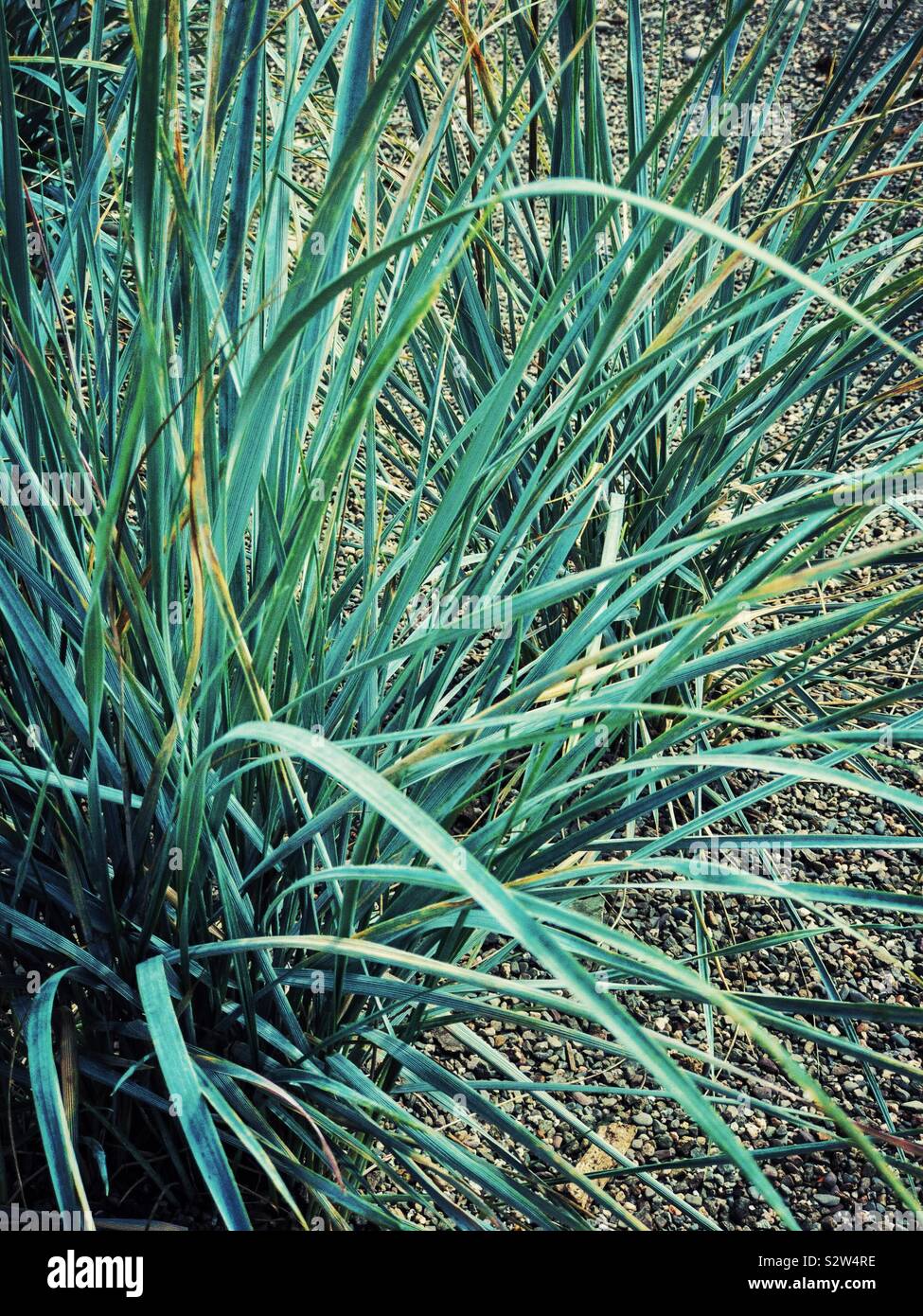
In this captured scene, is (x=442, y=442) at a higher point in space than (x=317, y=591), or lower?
higher

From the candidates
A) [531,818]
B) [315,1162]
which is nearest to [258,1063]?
[315,1162]

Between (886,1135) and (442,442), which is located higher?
(442,442)

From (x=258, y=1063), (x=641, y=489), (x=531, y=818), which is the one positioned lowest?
(x=258, y=1063)

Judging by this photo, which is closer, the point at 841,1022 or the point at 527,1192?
the point at 527,1192

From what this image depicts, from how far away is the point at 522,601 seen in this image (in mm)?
641

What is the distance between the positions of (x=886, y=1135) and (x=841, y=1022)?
20.0 inches

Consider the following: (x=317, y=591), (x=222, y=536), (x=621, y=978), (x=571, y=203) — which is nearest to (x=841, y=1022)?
(x=621, y=978)

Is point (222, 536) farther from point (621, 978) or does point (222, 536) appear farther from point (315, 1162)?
point (621, 978)

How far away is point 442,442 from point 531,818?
2.44 feet

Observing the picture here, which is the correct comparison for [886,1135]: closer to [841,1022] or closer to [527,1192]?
[527,1192]

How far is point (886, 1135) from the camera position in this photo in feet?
2.09
